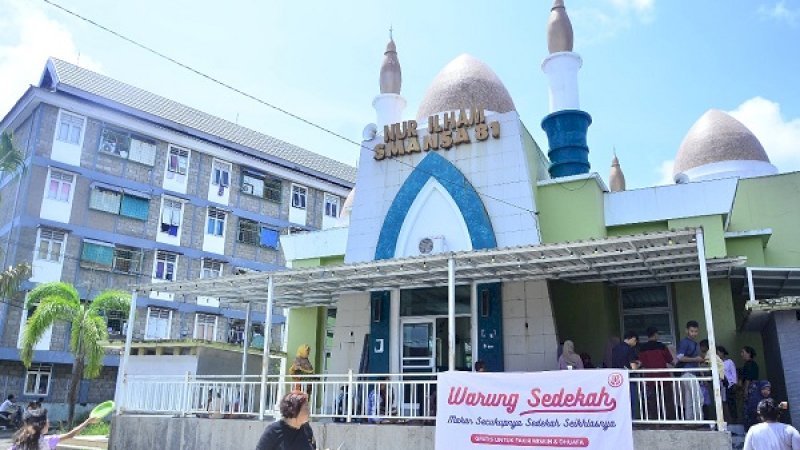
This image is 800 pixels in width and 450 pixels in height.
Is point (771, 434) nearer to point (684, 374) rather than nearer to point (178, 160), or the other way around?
point (684, 374)

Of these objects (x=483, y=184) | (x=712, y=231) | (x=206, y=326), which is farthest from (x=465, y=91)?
(x=206, y=326)

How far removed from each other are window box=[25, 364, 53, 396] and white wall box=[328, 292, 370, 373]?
1620 centimetres

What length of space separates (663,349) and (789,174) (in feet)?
25.2

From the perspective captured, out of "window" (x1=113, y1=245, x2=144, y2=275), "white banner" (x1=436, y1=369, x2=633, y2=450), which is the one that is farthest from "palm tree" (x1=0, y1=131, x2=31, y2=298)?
"white banner" (x1=436, y1=369, x2=633, y2=450)

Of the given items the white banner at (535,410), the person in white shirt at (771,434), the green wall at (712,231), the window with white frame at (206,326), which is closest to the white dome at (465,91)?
the green wall at (712,231)

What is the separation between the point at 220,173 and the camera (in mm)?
32438

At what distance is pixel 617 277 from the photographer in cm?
1270

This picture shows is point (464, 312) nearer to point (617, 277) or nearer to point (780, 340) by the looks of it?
point (617, 277)

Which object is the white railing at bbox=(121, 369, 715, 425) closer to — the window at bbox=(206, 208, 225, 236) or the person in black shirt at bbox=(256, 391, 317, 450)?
the person in black shirt at bbox=(256, 391, 317, 450)

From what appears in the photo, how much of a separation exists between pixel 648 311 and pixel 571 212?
2548 mm

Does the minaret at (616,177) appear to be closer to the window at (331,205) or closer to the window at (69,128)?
the window at (331,205)

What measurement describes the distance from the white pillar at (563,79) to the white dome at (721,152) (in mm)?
4531

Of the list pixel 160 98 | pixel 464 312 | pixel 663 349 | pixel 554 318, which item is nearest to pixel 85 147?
pixel 160 98

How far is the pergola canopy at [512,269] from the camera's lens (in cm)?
1027
